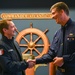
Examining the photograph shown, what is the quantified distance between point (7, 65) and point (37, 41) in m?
1.96

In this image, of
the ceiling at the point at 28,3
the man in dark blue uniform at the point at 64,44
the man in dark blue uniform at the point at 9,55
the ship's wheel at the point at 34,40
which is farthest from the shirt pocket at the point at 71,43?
the ceiling at the point at 28,3

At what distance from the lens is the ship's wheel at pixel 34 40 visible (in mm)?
3943

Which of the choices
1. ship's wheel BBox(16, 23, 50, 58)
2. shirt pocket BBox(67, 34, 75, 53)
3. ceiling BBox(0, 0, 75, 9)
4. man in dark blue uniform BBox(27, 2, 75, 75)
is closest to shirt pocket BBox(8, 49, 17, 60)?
man in dark blue uniform BBox(27, 2, 75, 75)

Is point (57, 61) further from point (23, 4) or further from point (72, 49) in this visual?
point (23, 4)

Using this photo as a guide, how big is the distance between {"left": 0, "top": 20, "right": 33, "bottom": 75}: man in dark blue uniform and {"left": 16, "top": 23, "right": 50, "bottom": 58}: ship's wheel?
1.66 m

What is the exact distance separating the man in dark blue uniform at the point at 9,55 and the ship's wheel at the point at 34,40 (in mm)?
1659

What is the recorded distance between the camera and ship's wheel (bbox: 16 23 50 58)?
3943 millimetres

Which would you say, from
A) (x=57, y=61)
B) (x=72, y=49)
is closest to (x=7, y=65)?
(x=57, y=61)

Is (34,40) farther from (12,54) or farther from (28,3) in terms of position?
(12,54)

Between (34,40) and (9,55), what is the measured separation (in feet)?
6.24

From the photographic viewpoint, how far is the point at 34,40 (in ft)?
13.2

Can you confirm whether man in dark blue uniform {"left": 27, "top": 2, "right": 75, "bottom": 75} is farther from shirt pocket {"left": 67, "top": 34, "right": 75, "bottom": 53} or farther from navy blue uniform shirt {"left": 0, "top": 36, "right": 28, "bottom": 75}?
navy blue uniform shirt {"left": 0, "top": 36, "right": 28, "bottom": 75}

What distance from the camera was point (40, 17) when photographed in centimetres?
403

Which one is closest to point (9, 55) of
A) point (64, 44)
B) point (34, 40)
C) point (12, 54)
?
point (12, 54)
